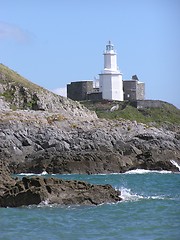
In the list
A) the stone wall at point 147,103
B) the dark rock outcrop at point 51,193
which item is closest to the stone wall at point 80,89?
the stone wall at point 147,103

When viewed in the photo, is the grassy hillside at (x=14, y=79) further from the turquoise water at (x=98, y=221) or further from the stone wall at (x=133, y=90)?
the turquoise water at (x=98, y=221)

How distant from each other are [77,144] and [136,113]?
3583 centimetres

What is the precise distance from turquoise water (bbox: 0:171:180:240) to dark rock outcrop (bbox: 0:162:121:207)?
0.45m

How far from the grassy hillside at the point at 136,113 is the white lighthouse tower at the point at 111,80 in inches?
120

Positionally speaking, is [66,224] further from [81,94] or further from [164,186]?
[81,94]

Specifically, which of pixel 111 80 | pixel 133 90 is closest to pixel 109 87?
pixel 111 80

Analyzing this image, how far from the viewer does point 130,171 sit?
5531 cm

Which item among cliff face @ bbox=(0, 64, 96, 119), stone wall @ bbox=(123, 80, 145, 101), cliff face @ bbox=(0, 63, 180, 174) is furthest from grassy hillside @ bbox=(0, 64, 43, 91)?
stone wall @ bbox=(123, 80, 145, 101)

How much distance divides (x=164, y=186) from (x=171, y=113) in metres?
58.3

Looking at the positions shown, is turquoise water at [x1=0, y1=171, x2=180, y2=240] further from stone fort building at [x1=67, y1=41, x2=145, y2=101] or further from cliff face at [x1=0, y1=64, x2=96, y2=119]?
stone fort building at [x1=67, y1=41, x2=145, y2=101]

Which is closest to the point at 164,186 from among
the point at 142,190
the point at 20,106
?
the point at 142,190

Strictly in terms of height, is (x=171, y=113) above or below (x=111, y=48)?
below

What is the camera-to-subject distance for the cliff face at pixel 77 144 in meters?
54.1

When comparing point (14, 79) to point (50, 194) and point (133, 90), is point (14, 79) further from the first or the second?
point (50, 194)
